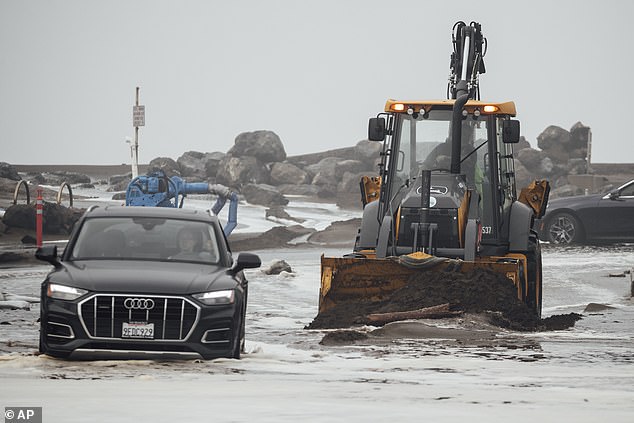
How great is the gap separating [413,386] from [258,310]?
868cm

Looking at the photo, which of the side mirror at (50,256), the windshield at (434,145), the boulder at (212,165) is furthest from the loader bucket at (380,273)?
the boulder at (212,165)

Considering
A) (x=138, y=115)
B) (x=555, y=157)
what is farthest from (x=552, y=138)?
(x=138, y=115)

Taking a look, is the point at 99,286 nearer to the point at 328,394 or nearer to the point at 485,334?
the point at 328,394

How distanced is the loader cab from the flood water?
6.02 feet

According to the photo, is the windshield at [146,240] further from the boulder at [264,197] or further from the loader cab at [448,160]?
the boulder at [264,197]

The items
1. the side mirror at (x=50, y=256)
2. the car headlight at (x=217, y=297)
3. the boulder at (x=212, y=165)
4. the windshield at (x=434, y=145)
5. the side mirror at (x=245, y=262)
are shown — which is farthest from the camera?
the boulder at (x=212, y=165)

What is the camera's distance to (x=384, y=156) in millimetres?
17703

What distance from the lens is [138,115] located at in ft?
142

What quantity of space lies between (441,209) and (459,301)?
1390 millimetres

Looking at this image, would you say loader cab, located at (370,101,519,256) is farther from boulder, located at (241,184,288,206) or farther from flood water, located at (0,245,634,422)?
boulder, located at (241,184,288,206)

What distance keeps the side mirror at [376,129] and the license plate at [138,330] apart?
631cm

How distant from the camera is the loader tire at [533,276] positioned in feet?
55.9

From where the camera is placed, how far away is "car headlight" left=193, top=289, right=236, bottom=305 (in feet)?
37.9

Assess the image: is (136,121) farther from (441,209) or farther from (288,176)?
(288,176)
